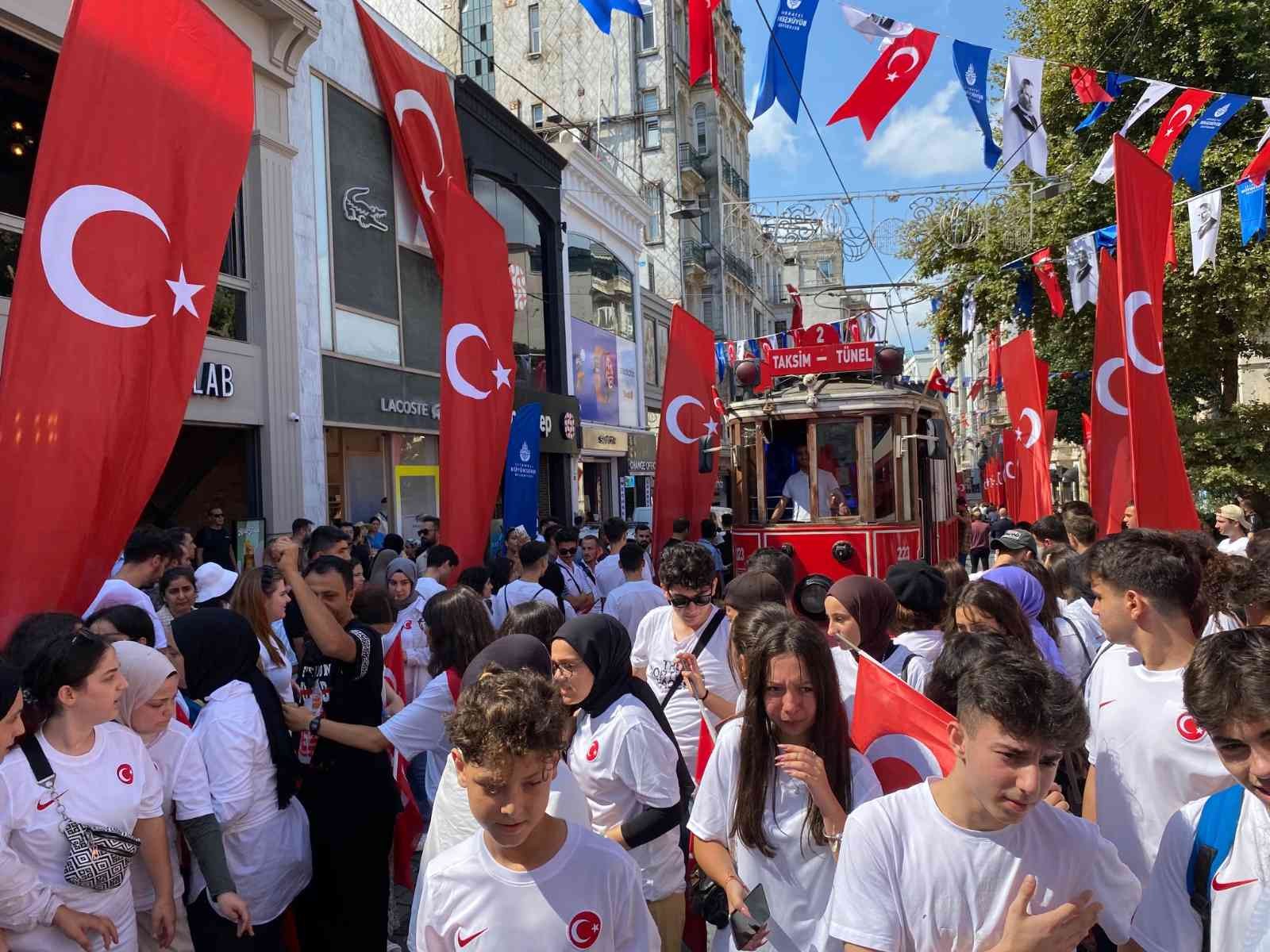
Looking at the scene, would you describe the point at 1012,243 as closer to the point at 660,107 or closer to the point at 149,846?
the point at 149,846

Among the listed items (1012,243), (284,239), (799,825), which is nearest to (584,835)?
(799,825)

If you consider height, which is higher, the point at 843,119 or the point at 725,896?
the point at 843,119

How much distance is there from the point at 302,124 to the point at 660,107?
73.0 feet

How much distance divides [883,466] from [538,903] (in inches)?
323

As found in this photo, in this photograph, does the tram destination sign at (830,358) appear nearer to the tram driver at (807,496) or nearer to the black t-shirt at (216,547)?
the tram driver at (807,496)

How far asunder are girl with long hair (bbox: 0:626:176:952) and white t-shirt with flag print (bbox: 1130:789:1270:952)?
271cm

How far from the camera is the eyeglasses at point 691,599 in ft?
14.1

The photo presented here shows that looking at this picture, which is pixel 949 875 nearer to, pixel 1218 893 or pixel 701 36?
pixel 1218 893

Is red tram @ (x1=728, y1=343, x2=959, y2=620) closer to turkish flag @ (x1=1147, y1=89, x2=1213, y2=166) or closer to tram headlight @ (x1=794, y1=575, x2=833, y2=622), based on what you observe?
turkish flag @ (x1=1147, y1=89, x2=1213, y2=166)

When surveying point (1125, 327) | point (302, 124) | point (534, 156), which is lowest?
point (1125, 327)

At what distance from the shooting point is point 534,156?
19.8 metres

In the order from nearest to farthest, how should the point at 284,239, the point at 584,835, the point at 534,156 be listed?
the point at 584,835 → the point at 284,239 → the point at 534,156

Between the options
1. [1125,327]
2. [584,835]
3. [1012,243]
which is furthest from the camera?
[1012,243]

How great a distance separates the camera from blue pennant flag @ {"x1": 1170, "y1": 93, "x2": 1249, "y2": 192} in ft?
30.2
